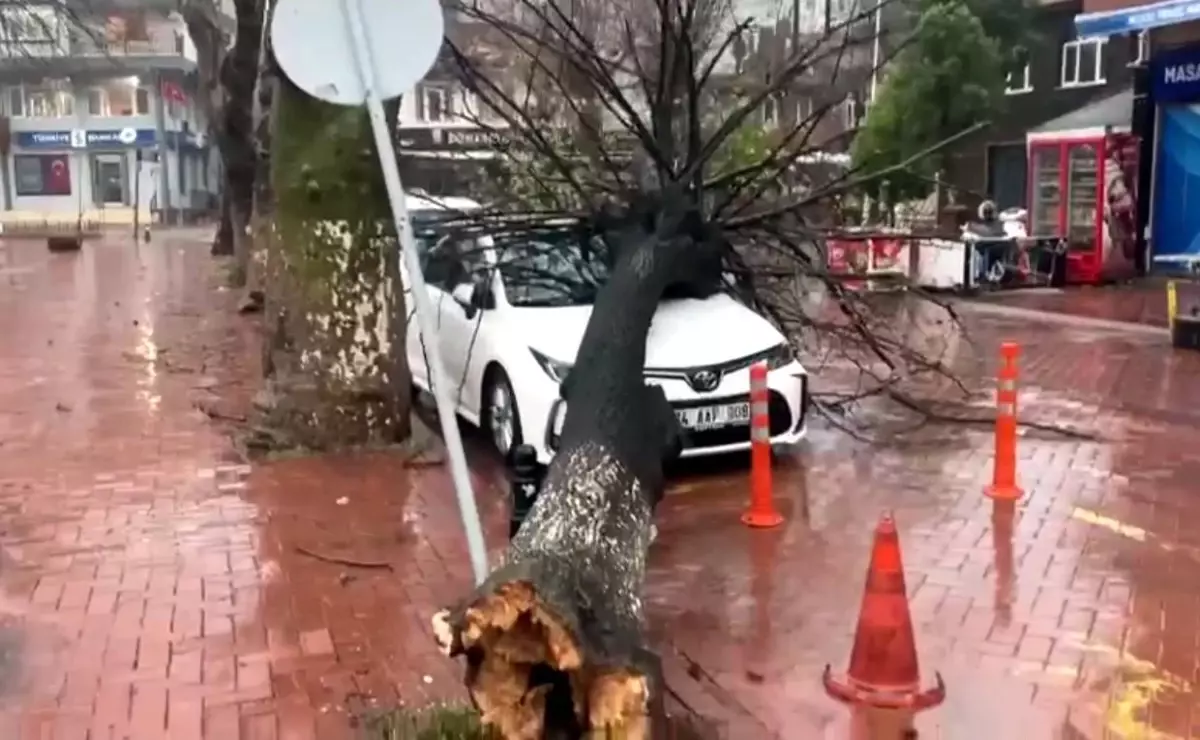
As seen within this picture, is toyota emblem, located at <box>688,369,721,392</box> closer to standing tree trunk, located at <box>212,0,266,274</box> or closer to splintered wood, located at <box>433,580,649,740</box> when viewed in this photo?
splintered wood, located at <box>433,580,649,740</box>

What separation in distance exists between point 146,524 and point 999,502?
4688 millimetres

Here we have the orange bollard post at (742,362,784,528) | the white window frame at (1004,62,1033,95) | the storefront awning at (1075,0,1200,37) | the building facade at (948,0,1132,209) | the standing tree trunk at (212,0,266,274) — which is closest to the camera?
the orange bollard post at (742,362,784,528)

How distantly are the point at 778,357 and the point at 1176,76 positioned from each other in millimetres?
14099

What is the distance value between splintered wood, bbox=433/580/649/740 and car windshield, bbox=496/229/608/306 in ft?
16.9

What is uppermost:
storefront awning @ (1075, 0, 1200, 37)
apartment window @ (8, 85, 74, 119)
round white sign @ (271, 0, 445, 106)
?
apartment window @ (8, 85, 74, 119)

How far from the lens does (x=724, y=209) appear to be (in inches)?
362

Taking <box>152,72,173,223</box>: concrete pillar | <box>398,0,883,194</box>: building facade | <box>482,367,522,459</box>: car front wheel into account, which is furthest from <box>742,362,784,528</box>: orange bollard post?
<box>152,72,173,223</box>: concrete pillar

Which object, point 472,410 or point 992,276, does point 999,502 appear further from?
point 992,276

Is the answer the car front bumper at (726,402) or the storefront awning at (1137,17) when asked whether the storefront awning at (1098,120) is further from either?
the car front bumper at (726,402)

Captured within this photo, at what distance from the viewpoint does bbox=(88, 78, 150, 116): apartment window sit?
58031mm

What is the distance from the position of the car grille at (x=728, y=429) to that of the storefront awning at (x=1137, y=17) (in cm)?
1082

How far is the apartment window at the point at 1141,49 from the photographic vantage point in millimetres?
20844

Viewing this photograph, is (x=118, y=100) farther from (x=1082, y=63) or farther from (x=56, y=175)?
(x=1082, y=63)

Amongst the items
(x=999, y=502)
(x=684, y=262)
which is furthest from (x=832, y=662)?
(x=684, y=262)
